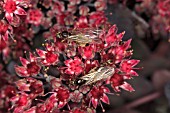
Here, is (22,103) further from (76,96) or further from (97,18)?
(97,18)

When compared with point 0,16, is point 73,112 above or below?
below

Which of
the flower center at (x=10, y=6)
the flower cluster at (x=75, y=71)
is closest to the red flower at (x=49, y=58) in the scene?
the flower cluster at (x=75, y=71)

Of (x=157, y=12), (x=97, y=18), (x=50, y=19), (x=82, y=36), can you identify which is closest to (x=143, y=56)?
(x=157, y=12)

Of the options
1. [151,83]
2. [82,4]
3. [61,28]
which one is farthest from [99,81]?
[151,83]

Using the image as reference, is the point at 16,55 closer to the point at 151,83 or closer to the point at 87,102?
the point at 87,102

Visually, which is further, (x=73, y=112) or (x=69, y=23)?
(x=69, y=23)

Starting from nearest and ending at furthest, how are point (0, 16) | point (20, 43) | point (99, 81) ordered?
1. point (99, 81)
2. point (0, 16)
3. point (20, 43)

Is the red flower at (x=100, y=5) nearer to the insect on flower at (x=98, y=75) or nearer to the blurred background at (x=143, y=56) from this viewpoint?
the blurred background at (x=143, y=56)
